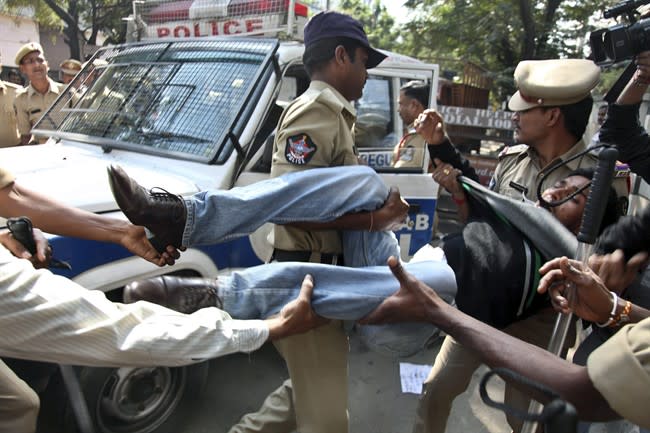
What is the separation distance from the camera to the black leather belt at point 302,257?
181 centimetres

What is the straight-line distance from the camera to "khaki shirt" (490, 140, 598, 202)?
1.98m

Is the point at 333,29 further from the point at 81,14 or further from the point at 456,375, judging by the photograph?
the point at 81,14

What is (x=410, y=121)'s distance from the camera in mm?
3631

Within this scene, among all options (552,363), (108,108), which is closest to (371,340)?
(552,363)

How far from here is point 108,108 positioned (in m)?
2.96

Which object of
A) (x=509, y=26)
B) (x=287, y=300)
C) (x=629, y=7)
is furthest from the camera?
(x=509, y=26)

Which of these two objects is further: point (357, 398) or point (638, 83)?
point (357, 398)

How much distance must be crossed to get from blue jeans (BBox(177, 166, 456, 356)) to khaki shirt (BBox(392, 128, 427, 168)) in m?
1.52

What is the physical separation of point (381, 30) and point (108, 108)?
2036 cm

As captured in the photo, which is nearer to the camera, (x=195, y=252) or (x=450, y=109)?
(x=195, y=252)

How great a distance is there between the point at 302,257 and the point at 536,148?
120 cm

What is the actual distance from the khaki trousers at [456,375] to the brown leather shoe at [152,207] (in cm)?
125

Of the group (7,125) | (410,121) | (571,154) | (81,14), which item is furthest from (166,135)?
(81,14)

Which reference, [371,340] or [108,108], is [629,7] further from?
[108,108]
